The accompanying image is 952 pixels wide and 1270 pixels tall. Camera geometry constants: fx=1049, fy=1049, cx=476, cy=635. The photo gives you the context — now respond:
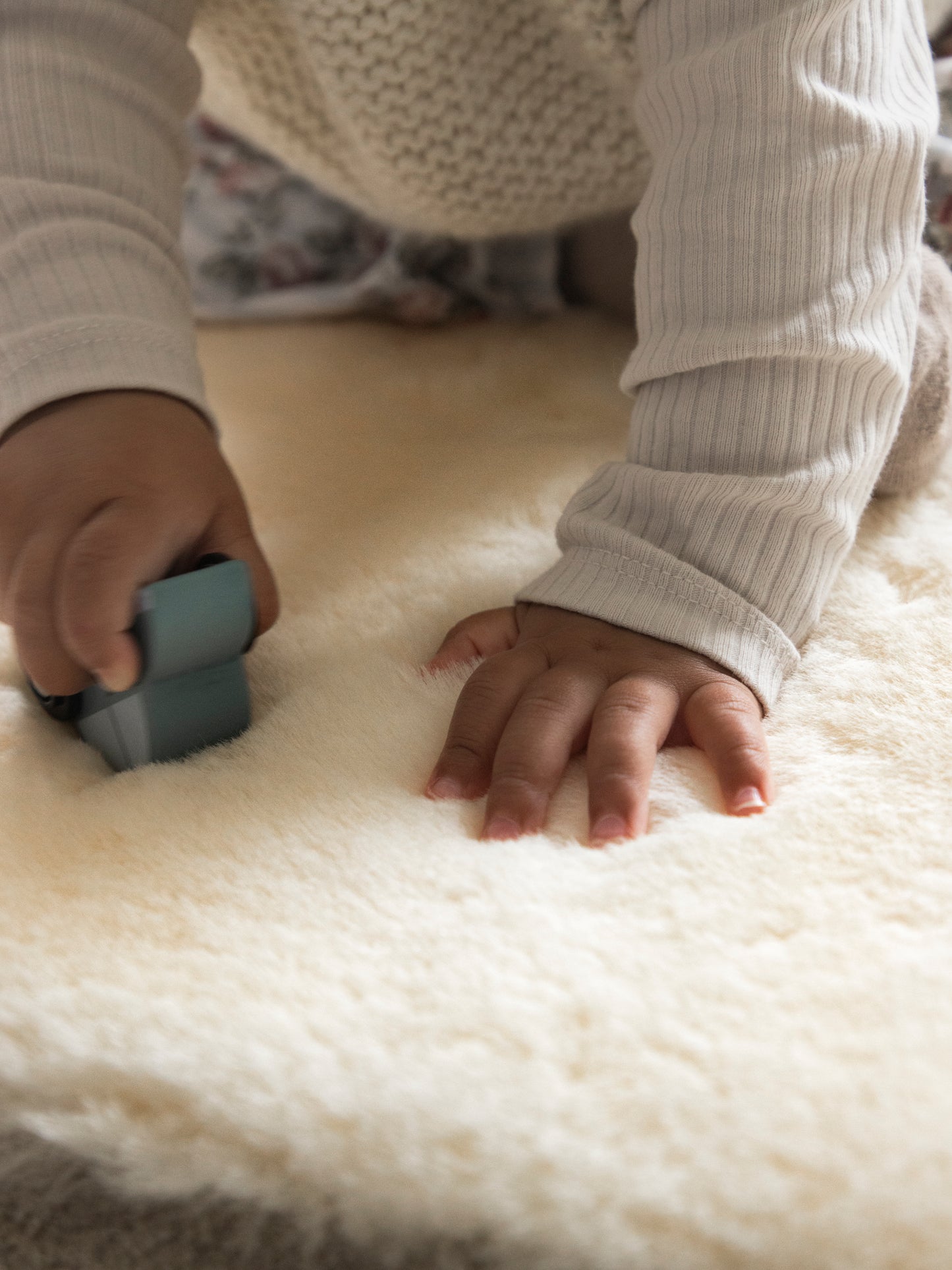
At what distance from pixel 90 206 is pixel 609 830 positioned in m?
0.39

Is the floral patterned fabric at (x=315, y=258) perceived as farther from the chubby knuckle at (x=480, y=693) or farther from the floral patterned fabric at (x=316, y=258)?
the chubby knuckle at (x=480, y=693)

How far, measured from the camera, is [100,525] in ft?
1.30

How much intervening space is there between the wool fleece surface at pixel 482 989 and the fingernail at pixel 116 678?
0.11 feet

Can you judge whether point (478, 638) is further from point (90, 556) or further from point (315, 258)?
point (315, 258)

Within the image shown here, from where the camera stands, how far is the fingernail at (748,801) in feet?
1.15

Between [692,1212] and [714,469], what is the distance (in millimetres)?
299

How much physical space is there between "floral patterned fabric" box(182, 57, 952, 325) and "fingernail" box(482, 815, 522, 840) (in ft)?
1.76

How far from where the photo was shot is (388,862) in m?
0.33

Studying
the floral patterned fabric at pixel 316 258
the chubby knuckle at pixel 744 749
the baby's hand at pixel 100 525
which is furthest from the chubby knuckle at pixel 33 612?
the floral patterned fabric at pixel 316 258

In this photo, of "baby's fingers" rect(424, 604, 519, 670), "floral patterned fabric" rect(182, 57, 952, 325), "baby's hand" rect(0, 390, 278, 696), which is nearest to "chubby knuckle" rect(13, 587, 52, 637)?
"baby's hand" rect(0, 390, 278, 696)

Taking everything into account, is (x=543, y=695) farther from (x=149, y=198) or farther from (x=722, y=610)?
(x=149, y=198)

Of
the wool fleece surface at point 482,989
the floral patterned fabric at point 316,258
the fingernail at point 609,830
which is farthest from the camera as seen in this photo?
the floral patterned fabric at point 316,258

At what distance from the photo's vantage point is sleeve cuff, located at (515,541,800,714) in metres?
0.41

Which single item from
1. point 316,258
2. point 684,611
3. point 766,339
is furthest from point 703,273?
point 316,258
